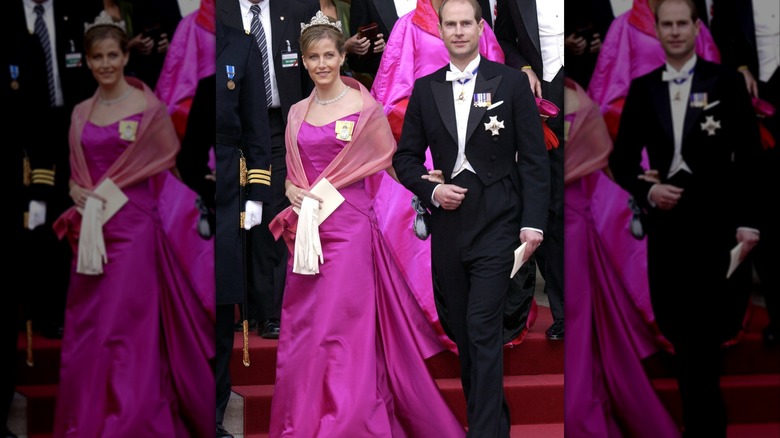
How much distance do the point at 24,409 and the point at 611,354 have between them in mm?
2709

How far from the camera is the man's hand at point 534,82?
4.11 meters

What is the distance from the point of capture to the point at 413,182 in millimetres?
3893

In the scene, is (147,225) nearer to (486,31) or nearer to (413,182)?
(413,182)

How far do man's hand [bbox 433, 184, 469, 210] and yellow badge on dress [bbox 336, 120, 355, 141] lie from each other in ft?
1.48

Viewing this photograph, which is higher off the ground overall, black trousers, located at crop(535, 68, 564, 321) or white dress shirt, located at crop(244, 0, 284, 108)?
white dress shirt, located at crop(244, 0, 284, 108)

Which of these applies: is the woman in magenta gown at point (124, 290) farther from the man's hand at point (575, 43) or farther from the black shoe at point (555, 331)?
the man's hand at point (575, 43)

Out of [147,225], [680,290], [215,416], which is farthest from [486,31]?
[215,416]

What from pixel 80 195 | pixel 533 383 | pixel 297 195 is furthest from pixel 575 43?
pixel 80 195

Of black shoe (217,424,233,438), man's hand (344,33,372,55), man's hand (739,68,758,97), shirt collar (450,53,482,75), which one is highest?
man's hand (344,33,372,55)

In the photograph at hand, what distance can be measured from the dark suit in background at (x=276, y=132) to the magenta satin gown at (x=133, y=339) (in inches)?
12.1

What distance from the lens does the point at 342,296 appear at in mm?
3873

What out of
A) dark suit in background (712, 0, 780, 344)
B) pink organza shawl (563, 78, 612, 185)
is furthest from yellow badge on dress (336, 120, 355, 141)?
dark suit in background (712, 0, 780, 344)

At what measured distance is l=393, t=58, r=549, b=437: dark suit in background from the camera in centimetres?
379

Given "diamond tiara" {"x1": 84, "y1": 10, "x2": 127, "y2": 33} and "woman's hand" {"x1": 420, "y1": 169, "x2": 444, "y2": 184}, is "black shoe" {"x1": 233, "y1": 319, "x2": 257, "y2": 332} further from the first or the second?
"diamond tiara" {"x1": 84, "y1": 10, "x2": 127, "y2": 33}
